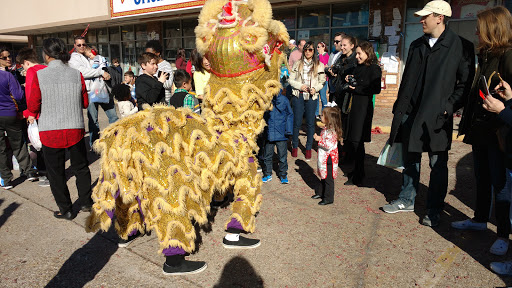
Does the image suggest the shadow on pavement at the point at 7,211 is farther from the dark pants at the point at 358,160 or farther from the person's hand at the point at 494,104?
the person's hand at the point at 494,104

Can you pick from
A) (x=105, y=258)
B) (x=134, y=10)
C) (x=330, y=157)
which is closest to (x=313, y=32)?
(x=134, y=10)

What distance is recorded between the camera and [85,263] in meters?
3.14

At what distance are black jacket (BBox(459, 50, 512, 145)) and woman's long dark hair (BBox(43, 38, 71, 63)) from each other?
4193 millimetres

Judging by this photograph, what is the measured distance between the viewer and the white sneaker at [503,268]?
2820 millimetres

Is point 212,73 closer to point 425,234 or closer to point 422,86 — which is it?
point 422,86

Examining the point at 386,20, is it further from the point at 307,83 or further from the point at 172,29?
the point at 172,29

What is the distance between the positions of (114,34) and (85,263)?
18.4 metres

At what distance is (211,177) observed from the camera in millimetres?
2857

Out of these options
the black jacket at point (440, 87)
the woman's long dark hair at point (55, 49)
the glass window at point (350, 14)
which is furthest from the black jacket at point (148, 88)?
the glass window at point (350, 14)

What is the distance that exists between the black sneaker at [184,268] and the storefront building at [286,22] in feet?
22.6

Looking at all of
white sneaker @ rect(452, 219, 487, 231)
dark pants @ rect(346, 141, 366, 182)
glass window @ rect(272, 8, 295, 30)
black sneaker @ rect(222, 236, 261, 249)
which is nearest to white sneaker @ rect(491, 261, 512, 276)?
A: white sneaker @ rect(452, 219, 487, 231)

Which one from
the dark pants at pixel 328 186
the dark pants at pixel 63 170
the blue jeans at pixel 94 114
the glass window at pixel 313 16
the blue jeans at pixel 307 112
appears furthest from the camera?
the glass window at pixel 313 16

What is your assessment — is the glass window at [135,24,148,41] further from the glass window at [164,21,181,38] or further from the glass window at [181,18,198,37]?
the glass window at [181,18,198,37]

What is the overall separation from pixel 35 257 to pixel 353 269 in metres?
2.86
